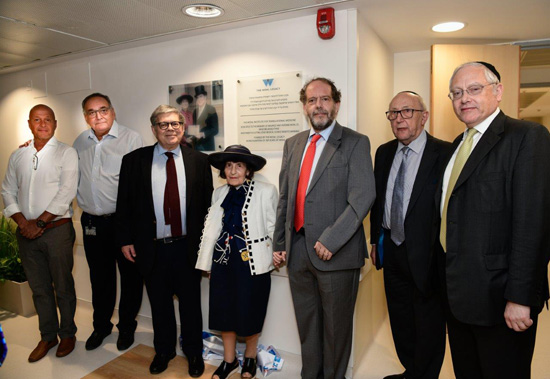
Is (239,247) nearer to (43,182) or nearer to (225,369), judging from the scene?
(225,369)

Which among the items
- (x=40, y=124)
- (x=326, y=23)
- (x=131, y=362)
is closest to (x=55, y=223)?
(x=40, y=124)

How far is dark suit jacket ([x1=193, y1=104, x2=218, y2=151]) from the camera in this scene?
2969 millimetres

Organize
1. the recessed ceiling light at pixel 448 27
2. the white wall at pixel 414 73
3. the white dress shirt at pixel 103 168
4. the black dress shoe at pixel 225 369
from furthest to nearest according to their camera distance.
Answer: the white wall at pixel 414 73 < the white dress shirt at pixel 103 168 < the recessed ceiling light at pixel 448 27 < the black dress shoe at pixel 225 369

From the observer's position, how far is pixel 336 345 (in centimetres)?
221

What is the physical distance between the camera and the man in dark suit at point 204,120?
297 centimetres

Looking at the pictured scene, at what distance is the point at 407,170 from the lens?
2.13 metres

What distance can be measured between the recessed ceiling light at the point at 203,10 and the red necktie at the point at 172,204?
3.50 feet

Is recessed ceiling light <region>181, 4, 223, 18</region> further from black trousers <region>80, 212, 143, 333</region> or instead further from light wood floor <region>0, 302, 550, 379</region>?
light wood floor <region>0, 302, 550, 379</region>

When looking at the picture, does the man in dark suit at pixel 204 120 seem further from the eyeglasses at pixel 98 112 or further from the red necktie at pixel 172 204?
the eyeglasses at pixel 98 112

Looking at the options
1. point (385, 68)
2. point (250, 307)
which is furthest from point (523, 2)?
point (250, 307)

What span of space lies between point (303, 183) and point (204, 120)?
1209mm

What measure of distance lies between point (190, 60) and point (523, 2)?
237 centimetres

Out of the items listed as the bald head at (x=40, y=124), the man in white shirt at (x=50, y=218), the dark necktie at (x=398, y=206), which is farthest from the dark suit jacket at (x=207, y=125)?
the dark necktie at (x=398, y=206)

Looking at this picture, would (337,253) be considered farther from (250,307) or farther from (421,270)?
(250,307)
